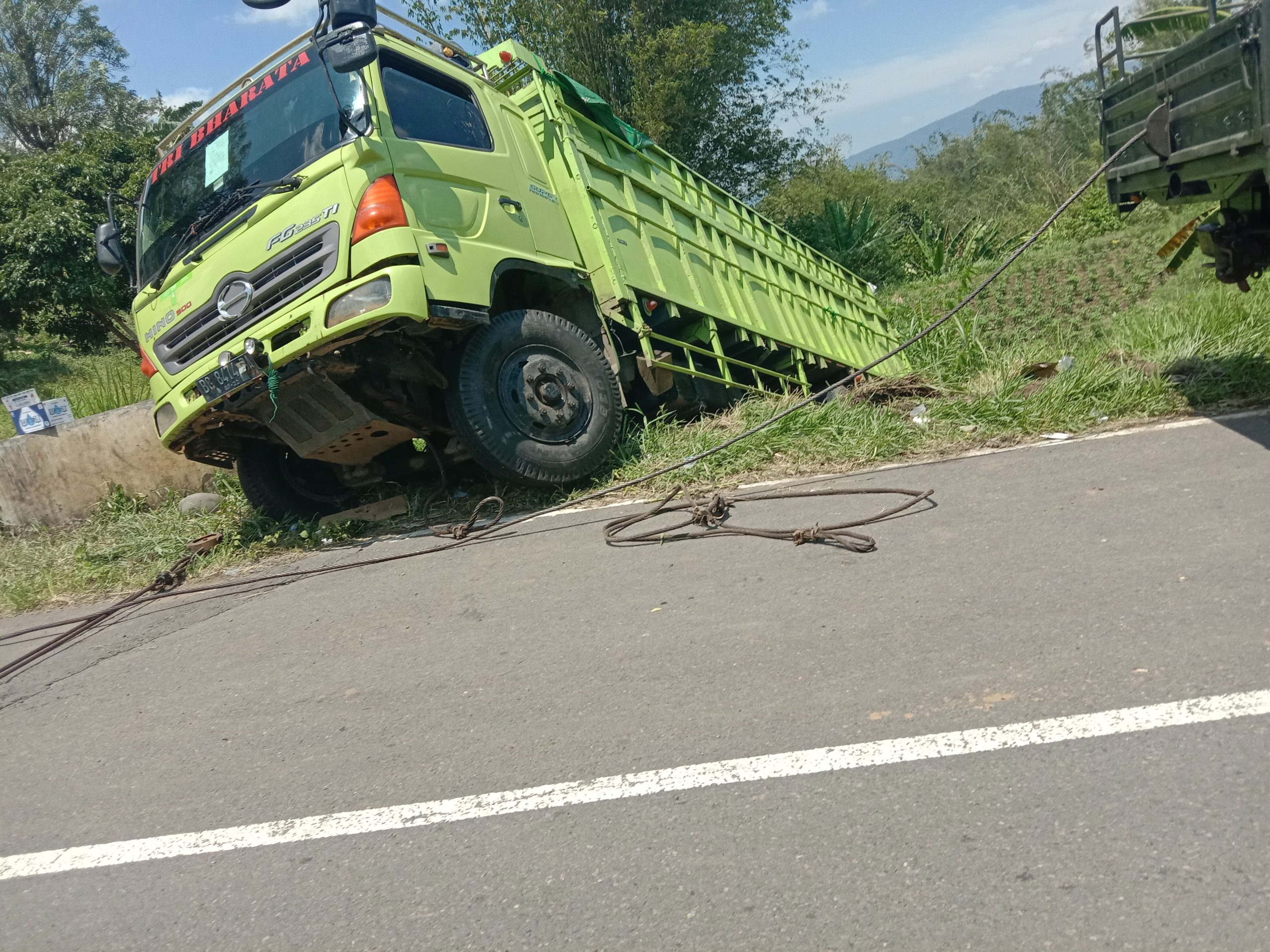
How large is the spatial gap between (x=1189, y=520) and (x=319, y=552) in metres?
4.83

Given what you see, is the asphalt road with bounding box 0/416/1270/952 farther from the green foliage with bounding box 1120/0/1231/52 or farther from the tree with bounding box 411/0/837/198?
the tree with bounding box 411/0/837/198

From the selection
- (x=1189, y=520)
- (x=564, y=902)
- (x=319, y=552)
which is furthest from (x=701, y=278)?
(x=564, y=902)

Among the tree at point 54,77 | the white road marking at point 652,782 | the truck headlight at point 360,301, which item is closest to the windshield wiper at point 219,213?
the truck headlight at point 360,301

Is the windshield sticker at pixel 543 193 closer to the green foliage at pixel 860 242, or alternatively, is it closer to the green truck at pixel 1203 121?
the green truck at pixel 1203 121

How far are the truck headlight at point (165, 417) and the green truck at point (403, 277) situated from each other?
33 millimetres

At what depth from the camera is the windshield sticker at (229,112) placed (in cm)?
567

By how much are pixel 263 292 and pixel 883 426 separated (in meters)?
3.83

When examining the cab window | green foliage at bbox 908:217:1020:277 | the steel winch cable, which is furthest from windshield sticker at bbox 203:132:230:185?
green foliage at bbox 908:217:1020:277

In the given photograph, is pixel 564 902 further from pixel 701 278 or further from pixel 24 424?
pixel 24 424

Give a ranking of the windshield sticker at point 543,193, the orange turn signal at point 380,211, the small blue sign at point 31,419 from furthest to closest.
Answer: the small blue sign at point 31,419 < the windshield sticker at point 543,193 < the orange turn signal at point 380,211

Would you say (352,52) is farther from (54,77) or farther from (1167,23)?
(54,77)

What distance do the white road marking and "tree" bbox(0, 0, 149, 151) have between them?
139ft

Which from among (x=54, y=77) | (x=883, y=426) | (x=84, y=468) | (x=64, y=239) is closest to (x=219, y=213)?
(x=84, y=468)

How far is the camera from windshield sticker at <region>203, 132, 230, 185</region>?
5.79 meters
